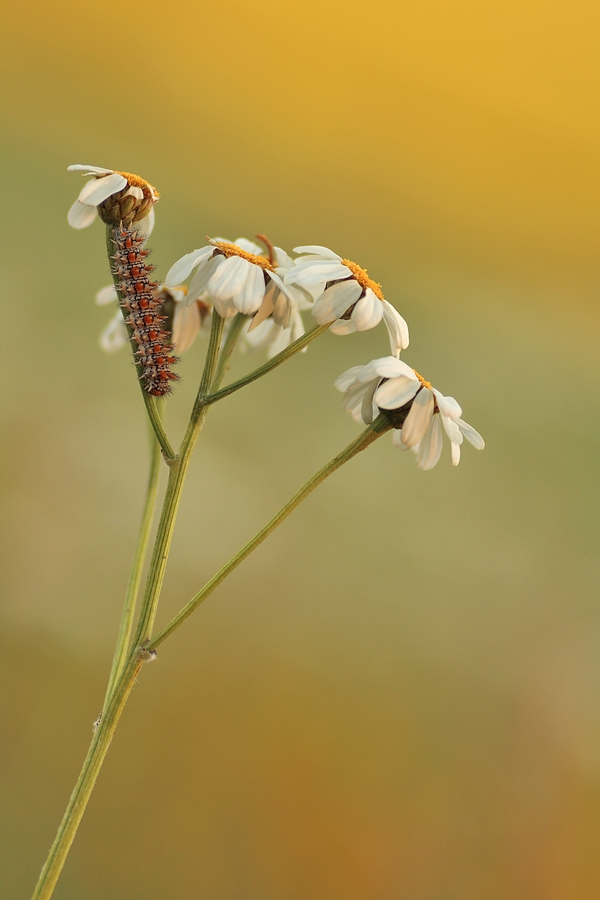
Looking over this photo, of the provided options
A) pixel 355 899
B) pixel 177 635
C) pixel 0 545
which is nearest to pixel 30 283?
pixel 0 545

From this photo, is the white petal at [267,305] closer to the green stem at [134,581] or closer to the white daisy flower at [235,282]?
the white daisy flower at [235,282]

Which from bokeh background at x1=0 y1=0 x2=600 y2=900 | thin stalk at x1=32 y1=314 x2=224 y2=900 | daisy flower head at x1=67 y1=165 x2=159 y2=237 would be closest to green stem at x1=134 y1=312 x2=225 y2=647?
thin stalk at x1=32 y1=314 x2=224 y2=900

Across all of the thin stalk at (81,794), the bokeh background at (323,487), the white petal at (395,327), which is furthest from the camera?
the bokeh background at (323,487)

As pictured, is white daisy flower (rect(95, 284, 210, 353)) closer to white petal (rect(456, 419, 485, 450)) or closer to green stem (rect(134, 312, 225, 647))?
green stem (rect(134, 312, 225, 647))

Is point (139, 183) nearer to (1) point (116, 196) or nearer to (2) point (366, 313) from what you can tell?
(1) point (116, 196)

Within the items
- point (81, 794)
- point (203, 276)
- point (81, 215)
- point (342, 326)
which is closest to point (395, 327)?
point (342, 326)

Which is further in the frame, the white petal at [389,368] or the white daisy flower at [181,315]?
the white daisy flower at [181,315]

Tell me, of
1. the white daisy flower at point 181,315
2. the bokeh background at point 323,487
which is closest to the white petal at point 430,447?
the white daisy flower at point 181,315
